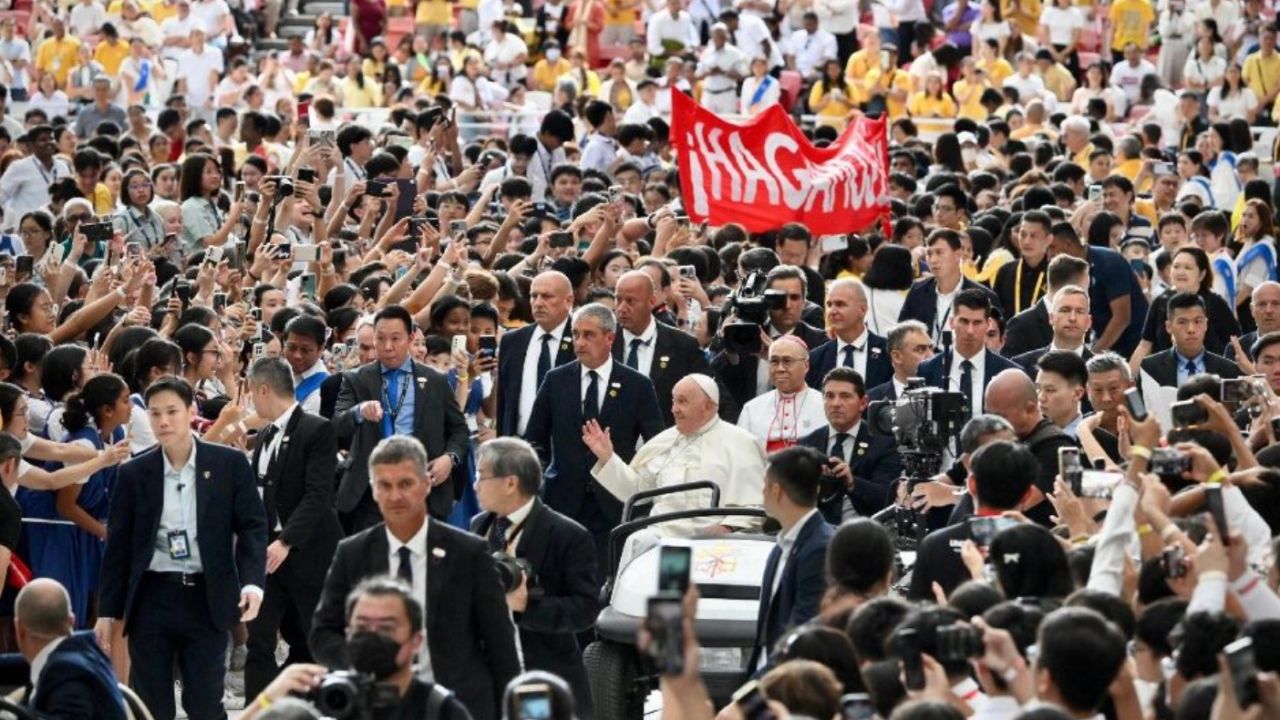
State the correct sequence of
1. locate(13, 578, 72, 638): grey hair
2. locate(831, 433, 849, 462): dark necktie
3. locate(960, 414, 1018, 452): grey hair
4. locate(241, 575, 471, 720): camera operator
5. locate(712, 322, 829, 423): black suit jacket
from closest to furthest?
locate(241, 575, 471, 720): camera operator < locate(13, 578, 72, 638): grey hair < locate(960, 414, 1018, 452): grey hair < locate(831, 433, 849, 462): dark necktie < locate(712, 322, 829, 423): black suit jacket

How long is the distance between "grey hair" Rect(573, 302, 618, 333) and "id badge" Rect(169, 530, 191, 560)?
3098 mm

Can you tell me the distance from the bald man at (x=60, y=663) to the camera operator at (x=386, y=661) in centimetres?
81

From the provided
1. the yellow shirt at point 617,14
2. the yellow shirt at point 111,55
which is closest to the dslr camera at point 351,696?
the yellow shirt at point 111,55

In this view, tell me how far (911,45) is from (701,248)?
1744 centimetres

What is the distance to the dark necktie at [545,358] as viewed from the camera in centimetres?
1444

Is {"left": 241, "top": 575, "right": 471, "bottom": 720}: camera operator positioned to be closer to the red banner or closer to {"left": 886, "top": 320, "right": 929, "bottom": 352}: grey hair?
{"left": 886, "top": 320, "right": 929, "bottom": 352}: grey hair

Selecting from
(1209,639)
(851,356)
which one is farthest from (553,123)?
(1209,639)

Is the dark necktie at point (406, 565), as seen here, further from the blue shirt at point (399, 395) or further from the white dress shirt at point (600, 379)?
the white dress shirt at point (600, 379)

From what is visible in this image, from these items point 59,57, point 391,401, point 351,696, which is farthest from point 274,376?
point 59,57

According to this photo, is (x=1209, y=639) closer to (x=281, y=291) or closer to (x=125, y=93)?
(x=281, y=291)

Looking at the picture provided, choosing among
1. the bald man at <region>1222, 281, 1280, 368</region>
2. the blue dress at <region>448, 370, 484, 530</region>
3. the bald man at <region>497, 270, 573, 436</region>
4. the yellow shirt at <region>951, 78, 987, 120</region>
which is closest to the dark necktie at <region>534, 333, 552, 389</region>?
the bald man at <region>497, 270, 573, 436</region>

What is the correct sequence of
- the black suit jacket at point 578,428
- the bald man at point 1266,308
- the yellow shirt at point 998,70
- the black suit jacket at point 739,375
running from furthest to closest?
the yellow shirt at point 998,70 → the bald man at point 1266,308 → the black suit jacket at point 739,375 → the black suit jacket at point 578,428

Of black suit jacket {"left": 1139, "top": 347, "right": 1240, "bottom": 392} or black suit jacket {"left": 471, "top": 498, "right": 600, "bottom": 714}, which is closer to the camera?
black suit jacket {"left": 471, "top": 498, "right": 600, "bottom": 714}

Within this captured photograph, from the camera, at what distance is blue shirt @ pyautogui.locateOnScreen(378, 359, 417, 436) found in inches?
527
